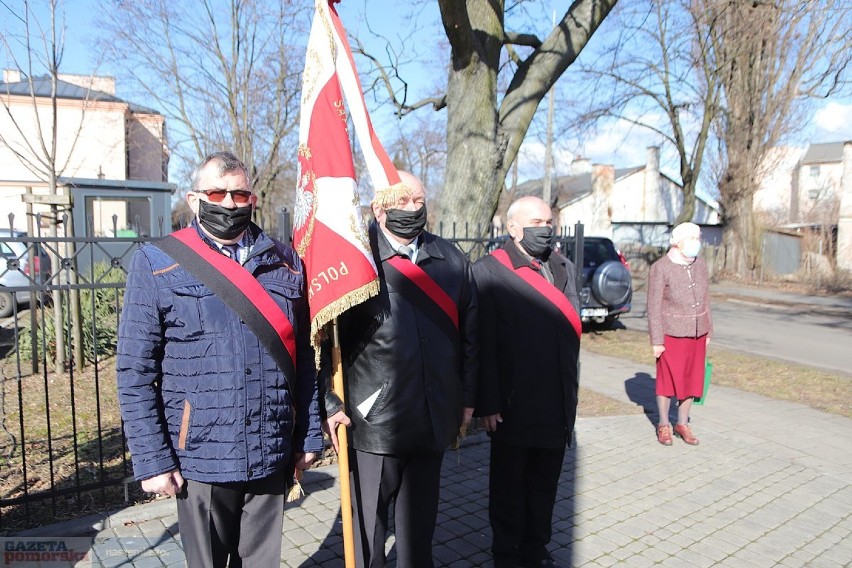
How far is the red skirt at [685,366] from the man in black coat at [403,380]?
3.20 meters

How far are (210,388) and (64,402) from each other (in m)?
5.27

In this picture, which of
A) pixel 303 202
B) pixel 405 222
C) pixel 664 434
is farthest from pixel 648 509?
pixel 303 202

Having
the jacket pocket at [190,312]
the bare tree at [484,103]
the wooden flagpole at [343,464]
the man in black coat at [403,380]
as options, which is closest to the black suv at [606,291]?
the bare tree at [484,103]

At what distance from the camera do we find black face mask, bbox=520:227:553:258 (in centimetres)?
337

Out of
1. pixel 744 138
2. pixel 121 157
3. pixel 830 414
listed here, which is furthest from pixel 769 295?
pixel 121 157

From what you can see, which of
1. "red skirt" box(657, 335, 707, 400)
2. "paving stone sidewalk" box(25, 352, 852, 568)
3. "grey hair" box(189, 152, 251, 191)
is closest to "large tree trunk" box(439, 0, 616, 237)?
"red skirt" box(657, 335, 707, 400)

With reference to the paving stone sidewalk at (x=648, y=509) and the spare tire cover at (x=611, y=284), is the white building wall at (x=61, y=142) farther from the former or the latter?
the spare tire cover at (x=611, y=284)

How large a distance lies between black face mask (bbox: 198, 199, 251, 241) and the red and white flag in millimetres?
417

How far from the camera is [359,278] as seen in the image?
2648 millimetres

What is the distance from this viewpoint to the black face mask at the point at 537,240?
11.1 feet

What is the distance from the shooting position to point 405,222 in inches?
112

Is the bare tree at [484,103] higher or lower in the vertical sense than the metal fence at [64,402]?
higher

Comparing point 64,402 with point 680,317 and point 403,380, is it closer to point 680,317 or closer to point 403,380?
point 403,380

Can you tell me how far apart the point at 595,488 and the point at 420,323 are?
102 inches
